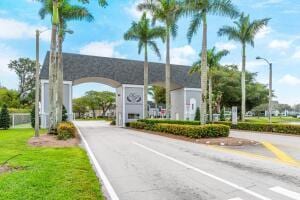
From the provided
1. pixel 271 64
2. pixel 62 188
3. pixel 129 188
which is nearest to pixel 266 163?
pixel 129 188

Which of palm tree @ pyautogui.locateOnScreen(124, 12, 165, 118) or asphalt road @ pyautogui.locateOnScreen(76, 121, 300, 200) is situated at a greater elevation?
palm tree @ pyautogui.locateOnScreen(124, 12, 165, 118)

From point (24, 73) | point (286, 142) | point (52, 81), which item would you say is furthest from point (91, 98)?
point (286, 142)

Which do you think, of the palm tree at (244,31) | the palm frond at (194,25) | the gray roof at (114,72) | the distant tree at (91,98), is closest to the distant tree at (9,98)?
the distant tree at (91,98)

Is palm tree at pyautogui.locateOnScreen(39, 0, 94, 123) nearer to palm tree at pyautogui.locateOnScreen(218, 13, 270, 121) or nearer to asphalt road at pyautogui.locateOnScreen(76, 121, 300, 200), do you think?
palm tree at pyautogui.locateOnScreen(218, 13, 270, 121)

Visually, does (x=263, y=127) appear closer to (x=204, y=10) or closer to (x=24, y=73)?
(x=204, y=10)

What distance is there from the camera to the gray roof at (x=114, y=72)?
37625 millimetres

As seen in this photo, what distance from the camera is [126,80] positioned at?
40.6 m

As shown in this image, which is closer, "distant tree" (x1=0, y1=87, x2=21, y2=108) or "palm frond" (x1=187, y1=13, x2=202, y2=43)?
"palm frond" (x1=187, y1=13, x2=202, y2=43)

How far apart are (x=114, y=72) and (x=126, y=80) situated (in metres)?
1.85

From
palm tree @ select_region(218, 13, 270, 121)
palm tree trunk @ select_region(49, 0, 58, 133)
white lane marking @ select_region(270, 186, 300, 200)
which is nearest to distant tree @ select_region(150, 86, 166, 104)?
palm tree @ select_region(218, 13, 270, 121)

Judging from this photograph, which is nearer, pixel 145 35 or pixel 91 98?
pixel 145 35

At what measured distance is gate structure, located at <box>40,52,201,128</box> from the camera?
36.5m

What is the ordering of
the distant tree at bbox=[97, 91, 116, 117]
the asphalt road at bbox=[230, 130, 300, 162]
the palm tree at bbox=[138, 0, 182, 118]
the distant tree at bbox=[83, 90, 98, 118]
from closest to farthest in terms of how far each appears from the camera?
the asphalt road at bbox=[230, 130, 300, 162] < the palm tree at bbox=[138, 0, 182, 118] < the distant tree at bbox=[97, 91, 116, 117] < the distant tree at bbox=[83, 90, 98, 118]

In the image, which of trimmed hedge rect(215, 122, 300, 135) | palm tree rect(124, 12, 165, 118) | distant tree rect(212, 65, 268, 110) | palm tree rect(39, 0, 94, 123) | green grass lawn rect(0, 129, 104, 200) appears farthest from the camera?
distant tree rect(212, 65, 268, 110)
